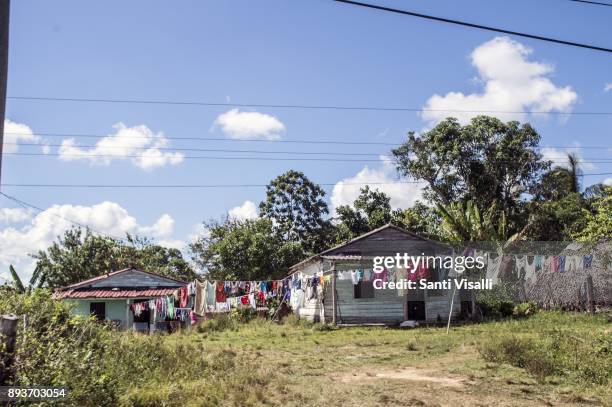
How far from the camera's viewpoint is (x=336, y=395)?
9164 mm

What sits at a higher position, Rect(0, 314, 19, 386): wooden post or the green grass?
Rect(0, 314, 19, 386): wooden post

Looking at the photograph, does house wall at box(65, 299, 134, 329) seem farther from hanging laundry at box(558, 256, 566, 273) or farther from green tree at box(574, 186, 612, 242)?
green tree at box(574, 186, 612, 242)

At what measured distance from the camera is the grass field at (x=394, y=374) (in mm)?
8766

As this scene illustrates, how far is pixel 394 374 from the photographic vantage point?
440 inches

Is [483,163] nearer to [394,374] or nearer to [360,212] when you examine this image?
[360,212]

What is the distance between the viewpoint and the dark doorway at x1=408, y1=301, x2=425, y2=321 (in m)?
25.1

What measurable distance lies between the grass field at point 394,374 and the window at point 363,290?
776 centimetres

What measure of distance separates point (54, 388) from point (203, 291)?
1807 centimetres

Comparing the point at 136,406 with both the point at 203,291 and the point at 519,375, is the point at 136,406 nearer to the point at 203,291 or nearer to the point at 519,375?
the point at 519,375

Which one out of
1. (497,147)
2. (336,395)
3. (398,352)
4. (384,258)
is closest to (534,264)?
(384,258)

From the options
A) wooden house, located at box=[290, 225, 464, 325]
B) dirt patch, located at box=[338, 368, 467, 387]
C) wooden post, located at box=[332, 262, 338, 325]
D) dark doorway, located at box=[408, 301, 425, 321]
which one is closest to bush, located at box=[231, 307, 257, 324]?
wooden house, located at box=[290, 225, 464, 325]

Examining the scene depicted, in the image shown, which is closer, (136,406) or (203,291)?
(136,406)

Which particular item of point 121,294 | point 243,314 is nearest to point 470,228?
point 243,314

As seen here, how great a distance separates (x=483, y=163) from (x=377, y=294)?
14.0 meters
